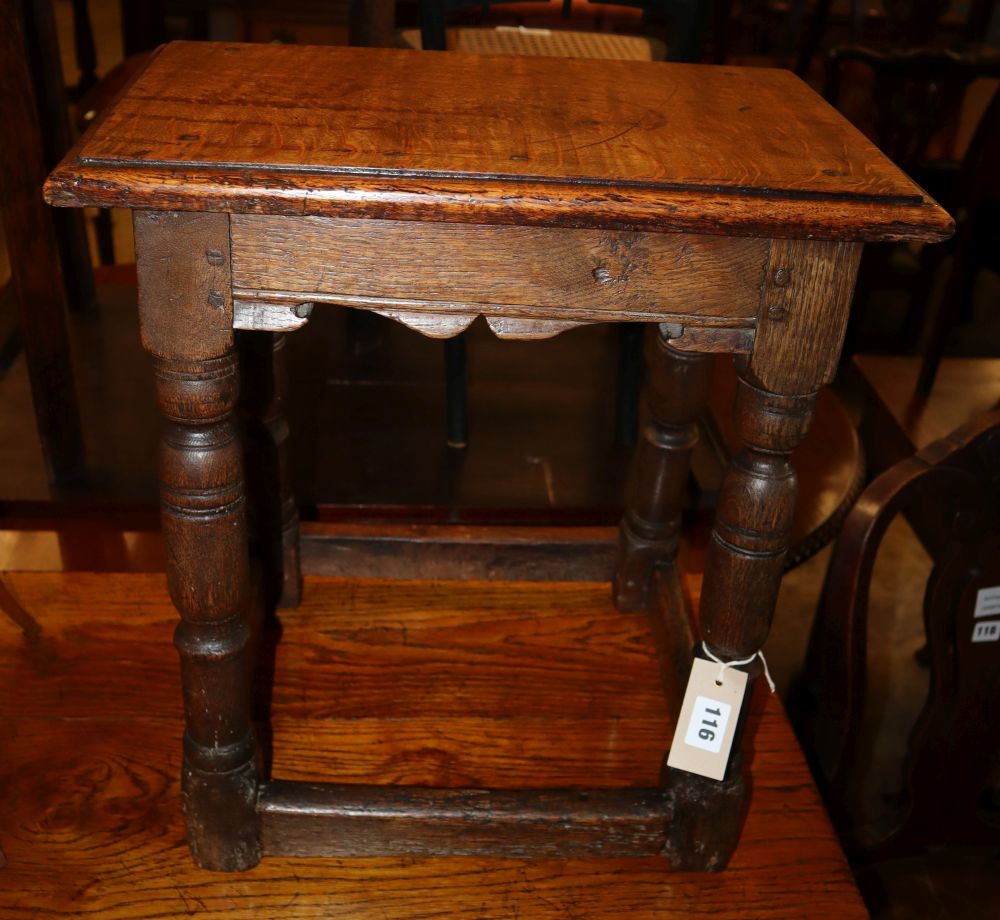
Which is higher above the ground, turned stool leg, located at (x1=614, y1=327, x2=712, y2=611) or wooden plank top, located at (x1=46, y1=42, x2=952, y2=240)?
wooden plank top, located at (x1=46, y1=42, x2=952, y2=240)

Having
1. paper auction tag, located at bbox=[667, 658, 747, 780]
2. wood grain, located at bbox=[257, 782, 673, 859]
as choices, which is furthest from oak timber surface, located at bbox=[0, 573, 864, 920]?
paper auction tag, located at bbox=[667, 658, 747, 780]

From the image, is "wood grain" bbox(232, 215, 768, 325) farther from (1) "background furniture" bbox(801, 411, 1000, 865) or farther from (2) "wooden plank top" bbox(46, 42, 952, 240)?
(1) "background furniture" bbox(801, 411, 1000, 865)

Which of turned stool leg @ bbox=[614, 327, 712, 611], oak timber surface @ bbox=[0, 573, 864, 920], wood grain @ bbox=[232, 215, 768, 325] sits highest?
wood grain @ bbox=[232, 215, 768, 325]

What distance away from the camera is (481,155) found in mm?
888

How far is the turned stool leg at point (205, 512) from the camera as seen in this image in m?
0.88

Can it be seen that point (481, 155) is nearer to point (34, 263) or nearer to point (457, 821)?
point (457, 821)

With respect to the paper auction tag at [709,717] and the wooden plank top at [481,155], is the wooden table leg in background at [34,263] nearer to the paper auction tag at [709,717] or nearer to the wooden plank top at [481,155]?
the wooden plank top at [481,155]

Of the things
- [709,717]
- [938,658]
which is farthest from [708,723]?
[938,658]

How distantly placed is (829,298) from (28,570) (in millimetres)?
1118

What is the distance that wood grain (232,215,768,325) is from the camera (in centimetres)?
88

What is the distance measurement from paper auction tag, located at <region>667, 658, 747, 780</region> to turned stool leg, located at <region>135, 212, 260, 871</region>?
40 cm

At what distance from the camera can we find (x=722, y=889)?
1.16 metres

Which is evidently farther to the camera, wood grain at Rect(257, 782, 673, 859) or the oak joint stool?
wood grain at Rect(257, 782, 673, 859)

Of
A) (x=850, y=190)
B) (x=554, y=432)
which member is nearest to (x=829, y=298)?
(x=850, y=190)
